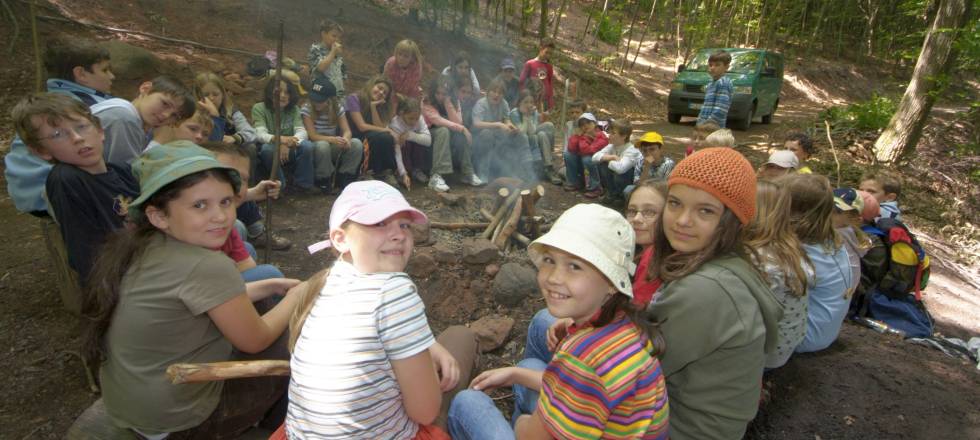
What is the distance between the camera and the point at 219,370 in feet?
5.16

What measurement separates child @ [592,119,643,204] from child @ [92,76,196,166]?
454 centimetres

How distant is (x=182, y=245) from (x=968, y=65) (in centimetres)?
1071

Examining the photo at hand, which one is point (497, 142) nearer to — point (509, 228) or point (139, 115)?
point (509, 228)

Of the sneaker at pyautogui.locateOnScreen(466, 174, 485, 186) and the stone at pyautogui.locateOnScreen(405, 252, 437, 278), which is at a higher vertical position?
the stone at pyautogui.locateOnScreen(405, 252, 437, 278)

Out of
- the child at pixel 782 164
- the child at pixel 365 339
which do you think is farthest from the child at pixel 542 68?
the child at pixel 365 339

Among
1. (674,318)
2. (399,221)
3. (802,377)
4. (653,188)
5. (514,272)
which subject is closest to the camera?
(399,221)

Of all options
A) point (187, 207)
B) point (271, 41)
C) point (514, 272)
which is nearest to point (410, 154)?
point (514, 272)

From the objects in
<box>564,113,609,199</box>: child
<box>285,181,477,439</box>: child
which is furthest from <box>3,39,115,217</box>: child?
<box>564,113,609,199</box>: child

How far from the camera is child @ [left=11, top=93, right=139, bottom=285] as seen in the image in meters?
2.32

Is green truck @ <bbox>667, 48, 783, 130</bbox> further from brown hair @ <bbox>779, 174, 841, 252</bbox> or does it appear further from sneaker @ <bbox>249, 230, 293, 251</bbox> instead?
sneaker @ <bbox>249, 230, 293, 251</bbox>

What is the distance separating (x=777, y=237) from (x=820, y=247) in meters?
0.57

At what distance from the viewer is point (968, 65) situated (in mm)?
7637

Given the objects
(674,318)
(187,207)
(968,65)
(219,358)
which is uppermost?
(968,65)

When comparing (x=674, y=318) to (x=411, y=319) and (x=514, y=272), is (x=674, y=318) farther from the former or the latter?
(x=514, y=272)
